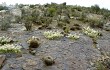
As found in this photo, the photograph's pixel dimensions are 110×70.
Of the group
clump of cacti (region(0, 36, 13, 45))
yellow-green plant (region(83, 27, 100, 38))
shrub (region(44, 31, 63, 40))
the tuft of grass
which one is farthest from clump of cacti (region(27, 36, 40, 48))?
yellow-green plant (region(83, 27, 100, 38))

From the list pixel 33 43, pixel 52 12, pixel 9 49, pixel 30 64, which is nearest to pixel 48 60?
pixel 30 64

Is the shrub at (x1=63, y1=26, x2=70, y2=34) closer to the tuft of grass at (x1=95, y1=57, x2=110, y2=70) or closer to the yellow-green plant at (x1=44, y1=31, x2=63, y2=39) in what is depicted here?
the yellow-green plant at (x1=44, y1=31, x2=63, y2=39)

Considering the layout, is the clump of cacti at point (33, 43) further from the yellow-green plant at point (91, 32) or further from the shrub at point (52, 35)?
the yellow-green plant at point (91, 32)

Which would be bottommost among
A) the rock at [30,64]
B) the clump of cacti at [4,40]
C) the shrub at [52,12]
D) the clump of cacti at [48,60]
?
the rock at [30,64]

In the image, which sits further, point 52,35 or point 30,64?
point 52,35

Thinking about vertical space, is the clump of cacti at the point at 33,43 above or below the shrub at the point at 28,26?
below

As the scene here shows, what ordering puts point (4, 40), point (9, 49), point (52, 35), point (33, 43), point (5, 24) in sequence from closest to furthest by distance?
point (9, 49)
point (33, 43)
point (4, 40)
point (52, 35)
point (5, 24)

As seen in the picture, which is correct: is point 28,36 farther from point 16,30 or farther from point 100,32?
point 100,32

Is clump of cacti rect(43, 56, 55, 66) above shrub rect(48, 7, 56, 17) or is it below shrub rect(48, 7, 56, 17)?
below

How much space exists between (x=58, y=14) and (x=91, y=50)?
233 inches

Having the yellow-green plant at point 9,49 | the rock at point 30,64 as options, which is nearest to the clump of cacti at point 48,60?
the rock at point 30,64

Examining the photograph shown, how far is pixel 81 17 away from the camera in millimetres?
18688

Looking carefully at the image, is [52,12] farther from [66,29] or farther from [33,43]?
[33,43]

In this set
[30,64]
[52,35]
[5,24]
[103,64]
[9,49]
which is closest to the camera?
[30,64]
